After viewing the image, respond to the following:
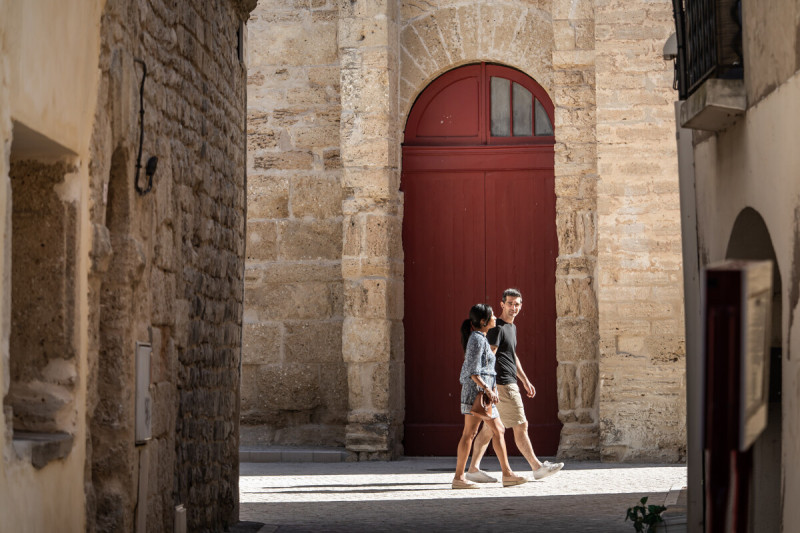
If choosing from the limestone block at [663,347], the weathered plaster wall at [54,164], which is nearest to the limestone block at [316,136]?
the limestone block at [663,347]

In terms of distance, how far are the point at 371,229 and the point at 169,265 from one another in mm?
6512

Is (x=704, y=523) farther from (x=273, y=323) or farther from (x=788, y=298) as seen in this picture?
(x=273, y=323)

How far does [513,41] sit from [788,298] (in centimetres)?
854

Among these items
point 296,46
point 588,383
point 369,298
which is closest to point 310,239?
point 369,298

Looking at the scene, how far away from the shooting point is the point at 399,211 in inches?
527

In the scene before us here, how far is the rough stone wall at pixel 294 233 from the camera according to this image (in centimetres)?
1357

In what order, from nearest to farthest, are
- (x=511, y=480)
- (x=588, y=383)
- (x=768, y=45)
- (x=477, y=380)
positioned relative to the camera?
(x=768, y=45), (x=477, y=380), (x=511, y=480), (x=588, y=383)

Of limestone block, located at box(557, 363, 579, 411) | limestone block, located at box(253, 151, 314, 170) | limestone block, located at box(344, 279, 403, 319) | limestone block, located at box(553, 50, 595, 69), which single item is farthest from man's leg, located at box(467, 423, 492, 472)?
limestone block, located at box(253, 151, 314, 170)

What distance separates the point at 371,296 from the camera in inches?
512

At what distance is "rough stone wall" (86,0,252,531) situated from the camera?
5.74 metres

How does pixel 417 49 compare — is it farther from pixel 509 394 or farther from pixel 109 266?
pixel 109 266

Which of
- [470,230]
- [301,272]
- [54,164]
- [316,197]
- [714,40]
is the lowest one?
[54,164]

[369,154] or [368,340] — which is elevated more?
[369,154]

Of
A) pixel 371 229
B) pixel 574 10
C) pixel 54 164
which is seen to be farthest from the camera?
pixel 371 229
